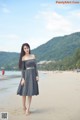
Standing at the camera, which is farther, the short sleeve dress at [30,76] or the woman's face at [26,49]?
the short sleeve dress at [30,76]

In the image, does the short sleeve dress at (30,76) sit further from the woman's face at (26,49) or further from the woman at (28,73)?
the woman's face at (26,49)

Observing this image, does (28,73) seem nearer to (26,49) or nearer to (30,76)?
(30,76)

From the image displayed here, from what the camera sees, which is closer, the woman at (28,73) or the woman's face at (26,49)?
the woman's face at (26,49)

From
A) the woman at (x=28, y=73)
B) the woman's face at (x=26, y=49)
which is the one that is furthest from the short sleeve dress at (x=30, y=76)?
the woman's face at (x=26, y=49)

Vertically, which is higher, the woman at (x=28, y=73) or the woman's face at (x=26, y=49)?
the woman's face at (x=26, y=49)

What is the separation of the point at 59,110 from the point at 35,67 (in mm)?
911

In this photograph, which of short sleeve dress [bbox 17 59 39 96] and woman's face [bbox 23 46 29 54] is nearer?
woman's face [bbox 23 46 29 54]

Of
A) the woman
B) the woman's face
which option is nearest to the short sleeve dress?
the woman

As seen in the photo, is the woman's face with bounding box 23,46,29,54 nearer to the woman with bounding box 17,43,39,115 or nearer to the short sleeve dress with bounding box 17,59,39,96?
the woman with bounding box 17,43,39,115

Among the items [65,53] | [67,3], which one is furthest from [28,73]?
[65,53]

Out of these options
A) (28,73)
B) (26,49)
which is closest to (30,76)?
(28,73)

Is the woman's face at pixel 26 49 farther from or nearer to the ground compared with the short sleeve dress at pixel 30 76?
farther from the ground

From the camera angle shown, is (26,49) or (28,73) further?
(28,73)

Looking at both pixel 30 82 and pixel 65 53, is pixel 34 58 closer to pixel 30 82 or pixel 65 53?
pixel 30 82
